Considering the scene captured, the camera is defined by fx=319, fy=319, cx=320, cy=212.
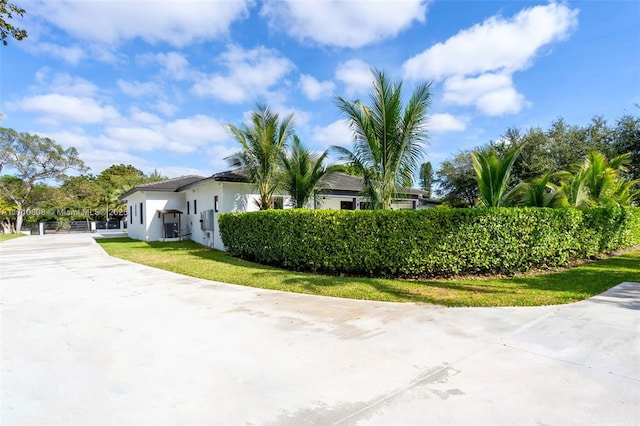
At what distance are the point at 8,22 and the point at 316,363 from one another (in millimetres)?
8258

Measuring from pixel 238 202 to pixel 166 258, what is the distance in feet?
13.4

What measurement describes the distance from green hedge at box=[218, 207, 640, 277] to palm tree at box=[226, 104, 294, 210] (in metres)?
3.33

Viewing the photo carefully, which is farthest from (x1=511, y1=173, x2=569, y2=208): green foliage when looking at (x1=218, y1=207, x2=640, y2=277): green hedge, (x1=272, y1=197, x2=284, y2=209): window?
(x1=272, y1=197, x2=284, y2=209): window

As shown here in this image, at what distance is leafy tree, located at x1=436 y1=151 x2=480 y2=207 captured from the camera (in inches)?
1033

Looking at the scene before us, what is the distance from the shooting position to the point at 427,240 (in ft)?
25.2

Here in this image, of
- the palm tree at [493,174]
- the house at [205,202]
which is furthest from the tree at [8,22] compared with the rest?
the palm tree at [493,174]

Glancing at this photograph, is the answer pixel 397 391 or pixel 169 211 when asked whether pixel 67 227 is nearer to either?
pixel 169 211

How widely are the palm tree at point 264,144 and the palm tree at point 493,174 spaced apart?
698 centimetres

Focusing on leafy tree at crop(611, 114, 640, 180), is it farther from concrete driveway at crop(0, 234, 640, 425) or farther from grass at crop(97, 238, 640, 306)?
concrete driveway at crop(0, 234, 640, 425)

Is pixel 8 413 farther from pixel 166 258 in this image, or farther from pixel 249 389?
pixel 166 258

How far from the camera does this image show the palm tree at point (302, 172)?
11961 millimetres

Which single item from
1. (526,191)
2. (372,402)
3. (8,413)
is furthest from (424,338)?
(526,191)

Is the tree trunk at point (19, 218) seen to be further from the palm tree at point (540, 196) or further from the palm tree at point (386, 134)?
the palm tree at point (540, 196)

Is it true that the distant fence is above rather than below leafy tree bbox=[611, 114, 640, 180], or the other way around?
below
